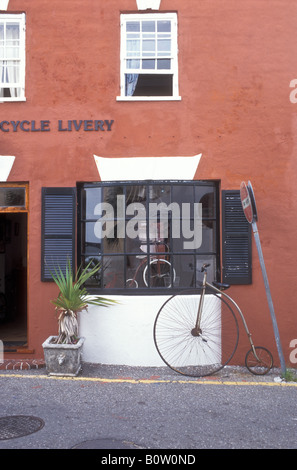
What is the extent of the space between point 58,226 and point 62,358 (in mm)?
1804

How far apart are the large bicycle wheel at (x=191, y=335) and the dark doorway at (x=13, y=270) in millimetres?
3634

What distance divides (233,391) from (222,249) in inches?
76.4

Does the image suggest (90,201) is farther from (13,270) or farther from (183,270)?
(13,270)

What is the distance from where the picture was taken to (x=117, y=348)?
615 cm

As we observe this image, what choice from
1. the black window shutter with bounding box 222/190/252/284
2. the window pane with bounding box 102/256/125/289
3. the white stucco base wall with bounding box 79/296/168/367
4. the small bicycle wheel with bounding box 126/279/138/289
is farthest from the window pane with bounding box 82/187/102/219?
the black window shutter with bounding box 222/190/252/284

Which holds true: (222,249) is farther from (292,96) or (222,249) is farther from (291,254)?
(292,96)

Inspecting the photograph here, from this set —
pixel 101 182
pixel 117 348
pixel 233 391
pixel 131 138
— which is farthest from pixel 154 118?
pixel 233 391

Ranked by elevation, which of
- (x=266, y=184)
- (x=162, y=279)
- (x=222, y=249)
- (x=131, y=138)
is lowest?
(x=162, y=279)

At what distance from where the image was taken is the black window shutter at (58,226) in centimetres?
626

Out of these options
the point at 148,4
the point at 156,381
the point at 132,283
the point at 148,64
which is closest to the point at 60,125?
the point at 148,64

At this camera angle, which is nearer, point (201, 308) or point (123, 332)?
point (201, 308)

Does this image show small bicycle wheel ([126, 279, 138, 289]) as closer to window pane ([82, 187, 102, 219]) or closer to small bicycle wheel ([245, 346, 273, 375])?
window pane ([82, 187, 102, 219])

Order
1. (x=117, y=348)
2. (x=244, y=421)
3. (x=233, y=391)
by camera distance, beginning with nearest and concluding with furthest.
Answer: (x=244, y=421)
(x=233, y=391)
(x=117, y=348)

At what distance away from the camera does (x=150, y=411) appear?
4.48m
